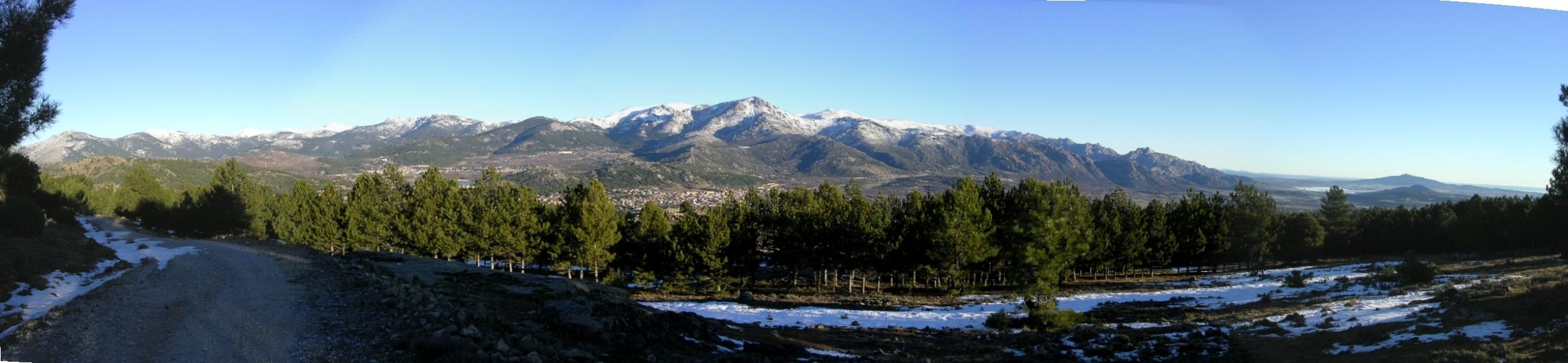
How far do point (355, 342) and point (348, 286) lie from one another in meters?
6.41

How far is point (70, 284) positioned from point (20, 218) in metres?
10.6

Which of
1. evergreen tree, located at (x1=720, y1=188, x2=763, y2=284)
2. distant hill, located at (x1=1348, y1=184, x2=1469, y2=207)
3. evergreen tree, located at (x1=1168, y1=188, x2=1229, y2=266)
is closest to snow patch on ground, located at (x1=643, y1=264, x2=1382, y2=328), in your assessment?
evergreen tree, located at (x1=720, y1=188, x2=763, y2=284)

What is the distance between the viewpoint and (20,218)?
68.3 ft

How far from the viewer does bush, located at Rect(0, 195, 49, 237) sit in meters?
20.5

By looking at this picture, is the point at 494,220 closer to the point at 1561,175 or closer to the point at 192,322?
the point at 192,322

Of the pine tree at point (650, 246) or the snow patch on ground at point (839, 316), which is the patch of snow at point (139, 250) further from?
the pine tree at point (650, 246)

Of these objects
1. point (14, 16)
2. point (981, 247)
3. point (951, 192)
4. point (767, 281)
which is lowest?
point (767, 281)

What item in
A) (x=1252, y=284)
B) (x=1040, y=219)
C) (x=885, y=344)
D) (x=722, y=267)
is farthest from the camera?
(x=722, y=267)

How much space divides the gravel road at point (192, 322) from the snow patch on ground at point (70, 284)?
0.31 meters

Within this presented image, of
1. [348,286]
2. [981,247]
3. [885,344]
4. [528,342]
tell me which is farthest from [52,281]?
[981,247]

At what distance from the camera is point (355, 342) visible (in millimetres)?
10320

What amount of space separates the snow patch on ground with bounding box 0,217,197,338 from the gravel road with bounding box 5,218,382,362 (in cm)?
31

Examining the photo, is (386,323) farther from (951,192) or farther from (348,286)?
(951,192)

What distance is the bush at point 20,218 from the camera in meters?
20.5
